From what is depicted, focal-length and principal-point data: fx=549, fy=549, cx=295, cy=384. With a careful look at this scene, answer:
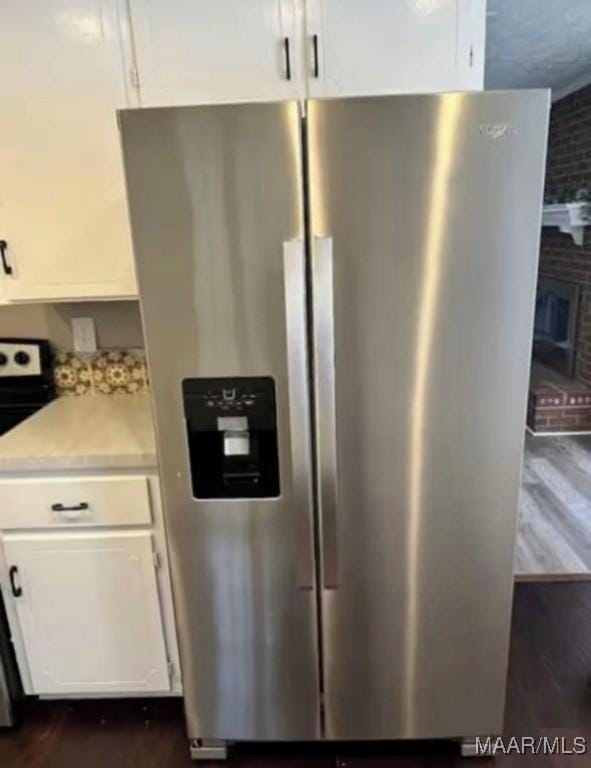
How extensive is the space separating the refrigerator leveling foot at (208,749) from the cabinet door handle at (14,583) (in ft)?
2.24

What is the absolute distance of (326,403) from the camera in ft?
4.20

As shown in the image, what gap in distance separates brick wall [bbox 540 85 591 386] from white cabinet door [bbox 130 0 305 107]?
341 cm

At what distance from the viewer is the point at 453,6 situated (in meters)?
1.50

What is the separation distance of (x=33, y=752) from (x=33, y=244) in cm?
158

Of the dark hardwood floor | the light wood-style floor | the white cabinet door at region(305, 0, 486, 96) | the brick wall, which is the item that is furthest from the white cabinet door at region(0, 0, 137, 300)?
the brick wall

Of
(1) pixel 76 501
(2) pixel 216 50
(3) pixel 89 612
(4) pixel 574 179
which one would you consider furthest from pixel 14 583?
(4) pixel 574 179

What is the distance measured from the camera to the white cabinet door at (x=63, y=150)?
1570 millimetres

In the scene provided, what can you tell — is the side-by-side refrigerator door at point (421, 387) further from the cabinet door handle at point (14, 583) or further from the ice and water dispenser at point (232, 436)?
the cabinet door handle at point (14, 583)

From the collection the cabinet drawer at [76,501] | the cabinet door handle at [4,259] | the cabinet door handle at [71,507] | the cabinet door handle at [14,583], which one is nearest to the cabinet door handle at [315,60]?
the cabinet door handle at [4,259]

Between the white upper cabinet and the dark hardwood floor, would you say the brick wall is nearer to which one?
the dark hardwood floor

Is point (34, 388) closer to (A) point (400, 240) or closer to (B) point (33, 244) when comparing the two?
(B) point (33, 244)

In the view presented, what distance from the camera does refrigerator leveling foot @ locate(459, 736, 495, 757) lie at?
1625 millimetres

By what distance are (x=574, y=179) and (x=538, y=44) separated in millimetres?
1529

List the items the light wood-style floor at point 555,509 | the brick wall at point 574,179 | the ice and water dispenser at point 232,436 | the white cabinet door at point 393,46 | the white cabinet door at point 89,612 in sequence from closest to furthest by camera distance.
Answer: the ice and water dispenser at point 232,436
the white cabinet door at point 393,46
the white cabinet door at point 89,612
the light wood-style floor at point 555,509
the brick wall at point 574,179
